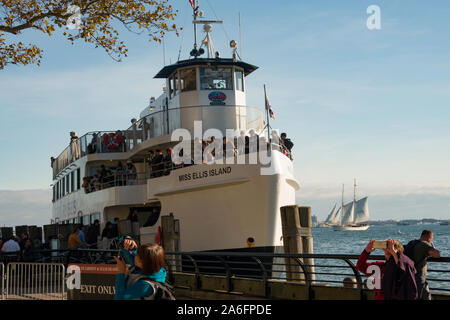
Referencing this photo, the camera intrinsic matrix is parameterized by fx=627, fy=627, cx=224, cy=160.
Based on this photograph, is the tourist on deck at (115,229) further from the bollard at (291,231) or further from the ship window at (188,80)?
the bollard at (291,231)

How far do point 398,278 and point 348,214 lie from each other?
142 metres

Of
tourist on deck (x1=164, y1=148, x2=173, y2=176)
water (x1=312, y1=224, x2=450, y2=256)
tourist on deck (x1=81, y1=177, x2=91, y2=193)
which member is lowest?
water (x1=312, y1=224, x2=450, y2=256)

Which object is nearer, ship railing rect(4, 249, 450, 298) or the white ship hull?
ship railing rect(4, 249, 450, 298)

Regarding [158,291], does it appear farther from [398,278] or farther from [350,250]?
[350,250]

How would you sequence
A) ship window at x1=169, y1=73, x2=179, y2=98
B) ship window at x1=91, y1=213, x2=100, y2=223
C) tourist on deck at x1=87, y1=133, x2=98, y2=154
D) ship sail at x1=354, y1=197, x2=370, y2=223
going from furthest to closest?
ship sail at x1=354, y1=197, x2=370, y2=223 → tourist on deck at x1=87, y1=133, x2=98, y2=154 → ship window at x1=91, y1=213, x2=100, y2=223 → ship window at x1=169, y1=73, x2=179, y2=98

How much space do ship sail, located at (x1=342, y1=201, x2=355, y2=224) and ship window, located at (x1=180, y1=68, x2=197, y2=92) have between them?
126 m

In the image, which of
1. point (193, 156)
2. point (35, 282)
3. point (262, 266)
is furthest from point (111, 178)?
point (262, 266)

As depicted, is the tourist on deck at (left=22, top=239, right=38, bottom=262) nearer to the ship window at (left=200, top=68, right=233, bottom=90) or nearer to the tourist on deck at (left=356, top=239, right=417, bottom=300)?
the ship window at (left=200, top=68, right=233, bottom=90)

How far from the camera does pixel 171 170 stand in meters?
20.6

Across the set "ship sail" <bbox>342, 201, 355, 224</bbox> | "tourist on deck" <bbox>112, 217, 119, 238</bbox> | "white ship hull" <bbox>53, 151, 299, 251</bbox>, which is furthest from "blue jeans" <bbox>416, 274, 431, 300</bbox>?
"ship sail" <bbox>342, 201, 355, 224</bbox>

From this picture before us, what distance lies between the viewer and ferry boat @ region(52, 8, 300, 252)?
1827 cm

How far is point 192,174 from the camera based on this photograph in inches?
764
